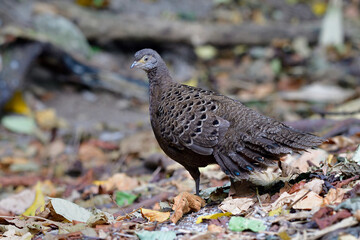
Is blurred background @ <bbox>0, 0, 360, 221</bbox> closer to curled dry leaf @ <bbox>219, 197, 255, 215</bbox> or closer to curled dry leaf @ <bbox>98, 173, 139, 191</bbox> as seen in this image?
curled dry leaf @ <bbox>98, 173, 139, 191</bbox>

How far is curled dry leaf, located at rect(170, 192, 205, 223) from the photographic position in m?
3.56

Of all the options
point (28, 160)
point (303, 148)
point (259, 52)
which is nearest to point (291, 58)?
point (259, 52)

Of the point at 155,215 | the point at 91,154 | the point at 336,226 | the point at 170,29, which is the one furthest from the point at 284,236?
the point at 170,29

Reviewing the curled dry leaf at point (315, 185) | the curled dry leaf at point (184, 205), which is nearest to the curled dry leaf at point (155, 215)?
the curled dry leaf at point (184, 205)

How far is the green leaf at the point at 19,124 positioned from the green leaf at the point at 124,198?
4453 millimetres

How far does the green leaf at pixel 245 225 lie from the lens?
10.3ft

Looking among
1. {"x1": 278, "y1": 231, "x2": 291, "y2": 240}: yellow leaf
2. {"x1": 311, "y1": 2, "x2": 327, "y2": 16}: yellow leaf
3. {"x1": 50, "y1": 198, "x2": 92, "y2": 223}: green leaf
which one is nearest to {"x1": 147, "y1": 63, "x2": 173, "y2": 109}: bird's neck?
{"x1": 50, "y1": 198, "x2": 92, "y2": 223}: green leaf

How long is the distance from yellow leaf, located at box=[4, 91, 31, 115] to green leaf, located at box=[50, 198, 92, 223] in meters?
5.96

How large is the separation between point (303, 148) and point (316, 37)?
30.6ft

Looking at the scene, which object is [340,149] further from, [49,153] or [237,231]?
[49,153]

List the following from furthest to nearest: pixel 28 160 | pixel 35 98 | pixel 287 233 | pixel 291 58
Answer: pixel 291 58
pixel 35 98
pixel 28 160
pixel 287 233

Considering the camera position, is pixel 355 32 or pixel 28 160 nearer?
pixel 28 160

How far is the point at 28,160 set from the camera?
7984 millimetres

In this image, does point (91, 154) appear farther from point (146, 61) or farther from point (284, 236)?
point (284, 236)
